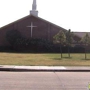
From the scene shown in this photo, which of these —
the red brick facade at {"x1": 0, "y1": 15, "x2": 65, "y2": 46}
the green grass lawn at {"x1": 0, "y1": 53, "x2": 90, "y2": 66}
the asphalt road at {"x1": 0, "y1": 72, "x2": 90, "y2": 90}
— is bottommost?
the asphalt road at {"x1": 0, "y1": 72, "x2": 90, "y2": 90}

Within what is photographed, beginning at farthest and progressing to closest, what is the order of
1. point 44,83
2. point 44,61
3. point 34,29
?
point 34,29
point 44,61
point 44,83

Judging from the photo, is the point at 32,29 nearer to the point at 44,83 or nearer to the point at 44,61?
the point at 44,61

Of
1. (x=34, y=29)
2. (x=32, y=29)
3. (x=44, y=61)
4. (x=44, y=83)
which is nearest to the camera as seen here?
(x=44, y=83)

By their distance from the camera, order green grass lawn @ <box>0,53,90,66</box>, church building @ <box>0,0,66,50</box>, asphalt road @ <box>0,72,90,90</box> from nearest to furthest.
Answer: asphalt road @ <box>0,72,90,90</box> → green grass lawn @ <box>0,53,90,66</box> → church building @ <box>0,0,66,50</box>

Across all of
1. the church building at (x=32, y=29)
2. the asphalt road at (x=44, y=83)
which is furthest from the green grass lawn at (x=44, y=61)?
the church building at (x=32, y=29)

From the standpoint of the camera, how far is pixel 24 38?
55.4 meters

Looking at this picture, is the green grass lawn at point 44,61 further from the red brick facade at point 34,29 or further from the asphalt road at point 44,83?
the red brick facade at point 34,29

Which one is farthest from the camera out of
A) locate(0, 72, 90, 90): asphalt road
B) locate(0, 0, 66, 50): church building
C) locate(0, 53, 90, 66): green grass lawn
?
locate(0, 0, 66, 50): church building

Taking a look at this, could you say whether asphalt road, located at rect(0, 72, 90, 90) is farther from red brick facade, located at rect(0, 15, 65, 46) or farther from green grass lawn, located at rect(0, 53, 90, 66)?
red brick facade, located at rect(0, 15, 65, 46)

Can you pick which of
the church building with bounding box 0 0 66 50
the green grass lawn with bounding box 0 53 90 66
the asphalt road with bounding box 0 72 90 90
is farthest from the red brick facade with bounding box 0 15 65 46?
the asphalt road with bounding box 0 72 90 90

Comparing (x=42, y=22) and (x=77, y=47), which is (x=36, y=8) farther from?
(x=77, y=47)

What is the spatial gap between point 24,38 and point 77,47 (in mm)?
10543

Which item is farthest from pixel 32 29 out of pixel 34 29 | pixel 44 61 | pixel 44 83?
pixel 44 83

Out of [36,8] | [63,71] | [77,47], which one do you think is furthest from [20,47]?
[63,71]
